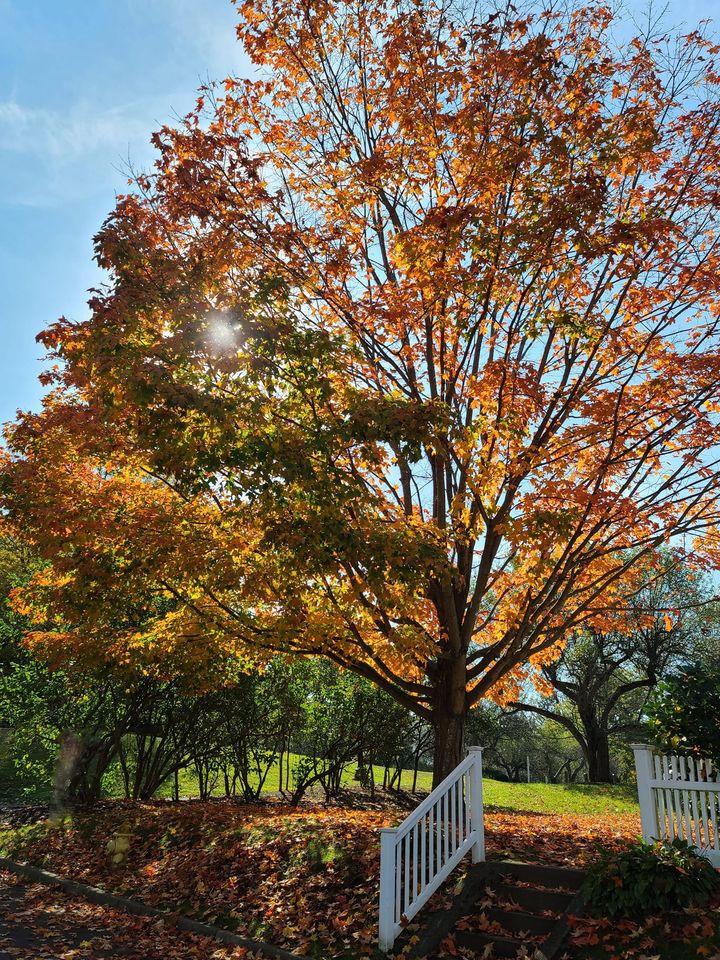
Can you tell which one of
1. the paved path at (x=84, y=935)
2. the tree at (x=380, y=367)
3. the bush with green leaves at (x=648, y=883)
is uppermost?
the tree at (x=380, y=367)

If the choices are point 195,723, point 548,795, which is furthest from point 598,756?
point 195,723

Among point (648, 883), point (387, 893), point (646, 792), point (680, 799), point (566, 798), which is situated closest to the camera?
point (648, 883)

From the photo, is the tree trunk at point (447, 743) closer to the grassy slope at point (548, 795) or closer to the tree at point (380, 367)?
the tree at point (380, 367)

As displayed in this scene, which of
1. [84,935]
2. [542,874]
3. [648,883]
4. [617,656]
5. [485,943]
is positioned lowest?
[84,935]

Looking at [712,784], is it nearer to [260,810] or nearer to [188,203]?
[260,810]

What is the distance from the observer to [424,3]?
795 cm

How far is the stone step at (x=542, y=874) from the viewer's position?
6.66 metres

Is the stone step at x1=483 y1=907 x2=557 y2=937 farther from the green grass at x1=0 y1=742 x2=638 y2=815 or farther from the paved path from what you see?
the green grass at x1=0 y1=742 x2=638 y2=815

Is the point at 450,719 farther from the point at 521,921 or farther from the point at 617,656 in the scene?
the point at 617,656

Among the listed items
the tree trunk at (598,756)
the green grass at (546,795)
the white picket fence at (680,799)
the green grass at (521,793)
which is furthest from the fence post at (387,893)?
the tree trunk at (598,756)

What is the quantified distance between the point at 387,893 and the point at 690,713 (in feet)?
12.3

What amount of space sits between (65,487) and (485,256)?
19.7 ft

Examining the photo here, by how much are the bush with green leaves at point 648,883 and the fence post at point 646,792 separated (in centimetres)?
64

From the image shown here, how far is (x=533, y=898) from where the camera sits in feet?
21.4
